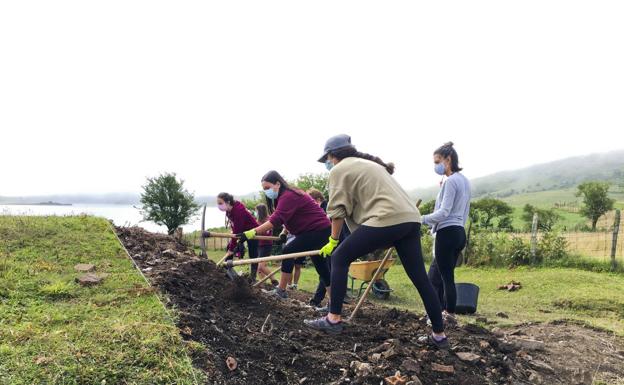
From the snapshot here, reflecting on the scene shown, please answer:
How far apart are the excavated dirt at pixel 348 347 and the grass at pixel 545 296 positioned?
125 centimetres

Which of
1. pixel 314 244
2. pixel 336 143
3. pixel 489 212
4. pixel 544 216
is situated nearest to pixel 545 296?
pixel 314 244

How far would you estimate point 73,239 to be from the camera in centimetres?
635

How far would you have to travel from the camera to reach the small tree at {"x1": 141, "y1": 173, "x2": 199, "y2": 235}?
23859 millimetres

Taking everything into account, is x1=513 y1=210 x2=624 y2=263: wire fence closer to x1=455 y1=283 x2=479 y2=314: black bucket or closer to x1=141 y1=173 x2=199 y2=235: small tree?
x1=455 y1=283 x2=479 y2=314: black bucket

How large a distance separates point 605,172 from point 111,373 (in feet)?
426

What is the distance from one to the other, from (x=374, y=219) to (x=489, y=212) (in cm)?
1645

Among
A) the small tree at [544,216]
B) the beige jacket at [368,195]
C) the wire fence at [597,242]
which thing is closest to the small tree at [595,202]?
the small tree at [544,216]

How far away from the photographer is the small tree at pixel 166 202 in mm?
23859

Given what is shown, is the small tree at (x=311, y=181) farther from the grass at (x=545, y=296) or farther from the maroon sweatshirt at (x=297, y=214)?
the maroon sweatshirt at (x=297, y=214)

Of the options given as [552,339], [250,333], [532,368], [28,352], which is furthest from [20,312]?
[552,339]

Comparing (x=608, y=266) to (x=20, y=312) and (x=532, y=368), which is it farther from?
(x=20, y=312)

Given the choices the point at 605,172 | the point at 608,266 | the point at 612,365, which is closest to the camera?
the point at 612,365

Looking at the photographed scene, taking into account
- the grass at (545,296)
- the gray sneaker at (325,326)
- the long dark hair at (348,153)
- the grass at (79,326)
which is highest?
the long dark hair at (348,153)

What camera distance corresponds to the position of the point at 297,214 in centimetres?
565
